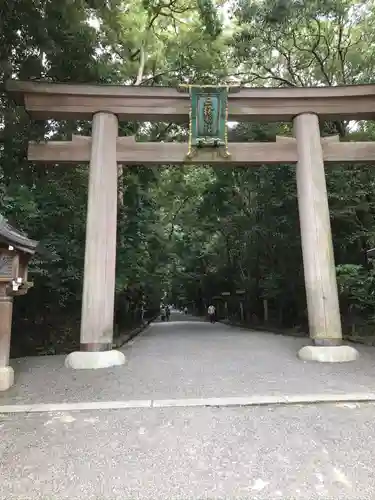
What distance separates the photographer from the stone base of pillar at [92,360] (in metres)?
7.04

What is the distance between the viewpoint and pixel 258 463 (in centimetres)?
329

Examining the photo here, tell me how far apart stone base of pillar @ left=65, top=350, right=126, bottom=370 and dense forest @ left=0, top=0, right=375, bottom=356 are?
285 centimetres

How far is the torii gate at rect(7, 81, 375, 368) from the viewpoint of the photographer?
765cm

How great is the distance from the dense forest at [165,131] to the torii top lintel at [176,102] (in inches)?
36.5

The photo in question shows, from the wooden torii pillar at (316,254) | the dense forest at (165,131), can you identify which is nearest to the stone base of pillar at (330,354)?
the wooden torii pillar at (316,254)

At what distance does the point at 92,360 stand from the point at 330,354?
4608 millimetres

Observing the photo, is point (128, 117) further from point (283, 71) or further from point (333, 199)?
point (283, 71)

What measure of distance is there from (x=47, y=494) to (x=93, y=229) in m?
5.57

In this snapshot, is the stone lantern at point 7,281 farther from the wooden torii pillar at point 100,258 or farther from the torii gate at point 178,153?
the torii gate at point 178,153

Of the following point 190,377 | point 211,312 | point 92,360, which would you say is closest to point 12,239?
point 92,360

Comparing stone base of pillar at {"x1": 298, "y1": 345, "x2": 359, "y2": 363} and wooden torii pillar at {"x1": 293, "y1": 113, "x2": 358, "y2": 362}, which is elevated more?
A: wooden torii pillar at {"x1": 293, "y1": 113, "x2": 358, "y2": 362}

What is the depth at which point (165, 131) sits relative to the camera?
51.8 feet

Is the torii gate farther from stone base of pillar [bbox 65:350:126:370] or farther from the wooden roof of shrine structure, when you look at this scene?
the wooden roof of shrine structure

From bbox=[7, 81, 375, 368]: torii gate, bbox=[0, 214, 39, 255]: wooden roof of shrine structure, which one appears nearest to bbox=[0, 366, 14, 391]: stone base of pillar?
bbox=[7, 81, 375, 368]: torii gate
